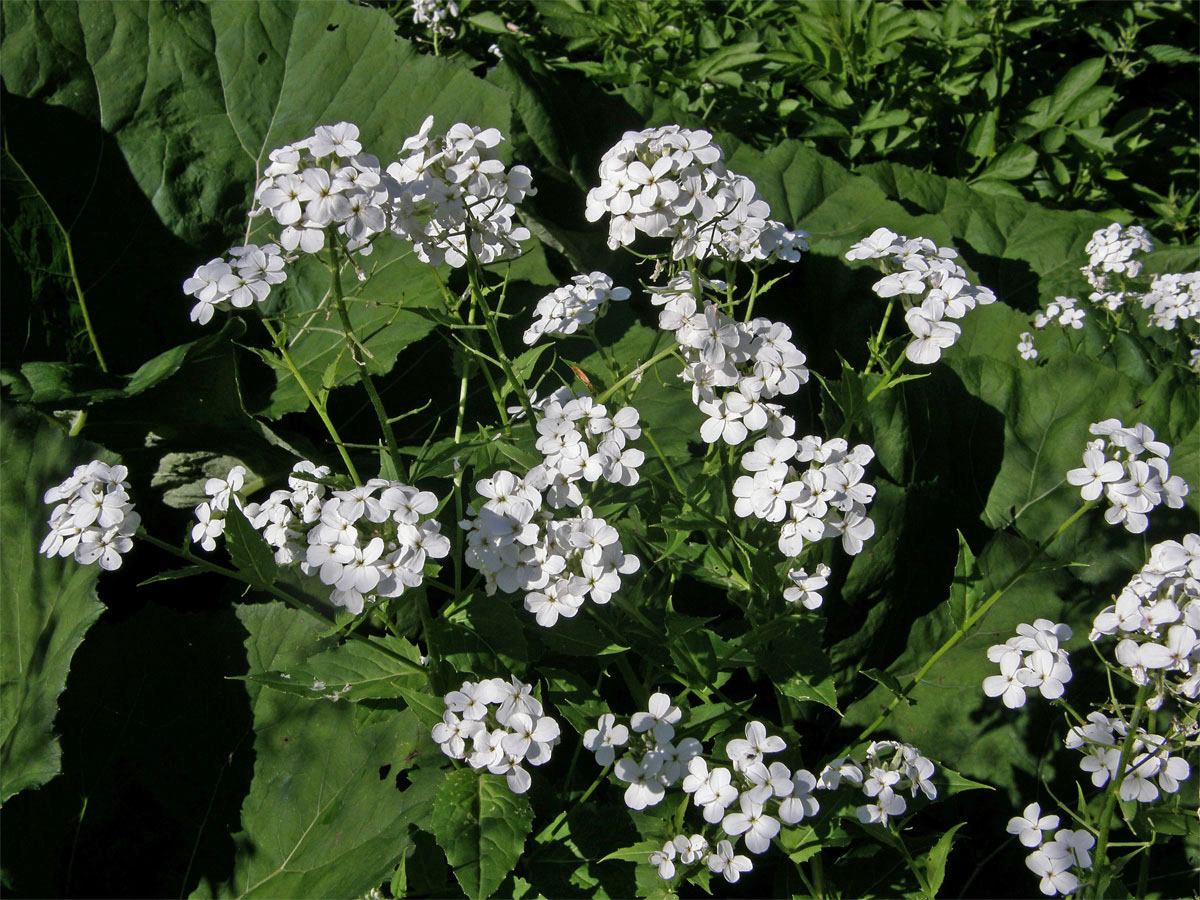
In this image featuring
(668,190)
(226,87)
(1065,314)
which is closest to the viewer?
(668,190)

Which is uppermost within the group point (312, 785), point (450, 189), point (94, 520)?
point (450, 189)

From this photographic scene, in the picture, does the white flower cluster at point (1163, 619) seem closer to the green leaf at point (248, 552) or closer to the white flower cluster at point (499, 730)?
the white flower cluster at point (499, 730)

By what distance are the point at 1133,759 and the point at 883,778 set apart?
1.44ft

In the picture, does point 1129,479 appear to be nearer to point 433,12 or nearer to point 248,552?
point 248,552

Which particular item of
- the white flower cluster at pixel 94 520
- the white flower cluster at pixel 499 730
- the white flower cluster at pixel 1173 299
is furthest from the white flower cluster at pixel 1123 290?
the white flower cluster at pixel 94 520

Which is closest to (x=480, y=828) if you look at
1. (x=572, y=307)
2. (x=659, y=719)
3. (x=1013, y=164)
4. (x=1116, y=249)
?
(x=659, y=719)

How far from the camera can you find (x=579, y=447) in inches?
56.9

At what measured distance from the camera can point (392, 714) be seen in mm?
1772

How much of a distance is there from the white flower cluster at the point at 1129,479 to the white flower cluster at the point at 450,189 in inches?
43.2

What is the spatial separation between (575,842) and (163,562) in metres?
1.88

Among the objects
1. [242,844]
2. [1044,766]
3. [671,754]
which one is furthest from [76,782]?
[1044,766]

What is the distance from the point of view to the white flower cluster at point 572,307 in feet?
5.78

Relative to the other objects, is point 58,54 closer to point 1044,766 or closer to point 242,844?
point 242,844

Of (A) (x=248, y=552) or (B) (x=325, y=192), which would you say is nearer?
(B) (x=325, y=192)
